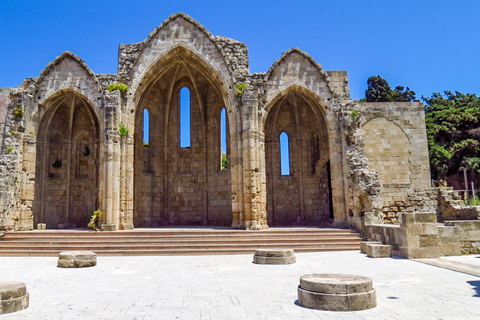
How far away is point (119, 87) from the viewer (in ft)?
54.5

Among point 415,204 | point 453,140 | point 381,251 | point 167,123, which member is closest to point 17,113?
point 167,123

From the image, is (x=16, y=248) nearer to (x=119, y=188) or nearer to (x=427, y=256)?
(x=119, y=188)

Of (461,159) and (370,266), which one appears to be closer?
(370,266)

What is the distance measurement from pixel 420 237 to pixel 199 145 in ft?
41.1

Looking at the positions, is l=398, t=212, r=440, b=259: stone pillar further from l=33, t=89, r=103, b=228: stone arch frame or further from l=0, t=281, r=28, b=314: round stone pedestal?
l=33, t=89, r=103, b=228: stone arch frame

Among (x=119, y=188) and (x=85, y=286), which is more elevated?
(x=119, y=188)

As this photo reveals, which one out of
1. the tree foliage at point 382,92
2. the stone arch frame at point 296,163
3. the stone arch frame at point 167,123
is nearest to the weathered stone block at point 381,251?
the stone arch frame at point 296,163

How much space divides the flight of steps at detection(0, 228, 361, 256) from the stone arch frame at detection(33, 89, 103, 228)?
12.0 ft

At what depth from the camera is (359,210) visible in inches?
608

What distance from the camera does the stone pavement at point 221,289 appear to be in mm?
5246

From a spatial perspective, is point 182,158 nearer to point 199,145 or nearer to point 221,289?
point 199,145

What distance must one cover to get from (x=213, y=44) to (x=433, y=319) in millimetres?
14999

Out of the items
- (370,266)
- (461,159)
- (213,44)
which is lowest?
(370,266)

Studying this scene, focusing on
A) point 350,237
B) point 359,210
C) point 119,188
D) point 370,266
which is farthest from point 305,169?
point 370,266
